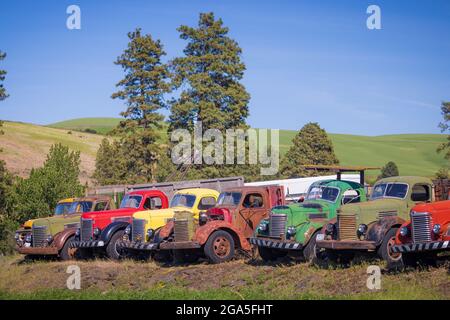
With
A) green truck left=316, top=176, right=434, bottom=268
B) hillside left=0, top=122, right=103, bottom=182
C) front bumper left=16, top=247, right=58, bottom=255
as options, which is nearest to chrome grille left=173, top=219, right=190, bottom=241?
green truck left=316, top=176, right=434, bottom=268

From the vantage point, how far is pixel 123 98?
129 ft

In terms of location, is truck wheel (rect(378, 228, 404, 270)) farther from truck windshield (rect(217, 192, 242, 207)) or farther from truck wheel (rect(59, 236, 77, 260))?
truck wheel (rect(59, 236, 77, 260))

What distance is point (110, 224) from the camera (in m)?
19.5

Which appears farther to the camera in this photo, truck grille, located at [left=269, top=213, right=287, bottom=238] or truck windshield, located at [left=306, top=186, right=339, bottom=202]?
truck windshield, located at [left=306, top=186, right=339, bottom=202]

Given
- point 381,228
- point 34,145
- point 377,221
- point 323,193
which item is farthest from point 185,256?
point 34,145

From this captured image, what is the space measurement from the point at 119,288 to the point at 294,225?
14.7 feet

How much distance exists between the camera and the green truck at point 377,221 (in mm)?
13492

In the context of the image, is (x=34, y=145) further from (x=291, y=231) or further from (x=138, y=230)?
(x=291, y=231)

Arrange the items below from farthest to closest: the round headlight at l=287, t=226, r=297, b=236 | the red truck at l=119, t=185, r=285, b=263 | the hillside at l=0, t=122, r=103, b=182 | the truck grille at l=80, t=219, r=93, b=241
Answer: the hillside at l=0, t=122, r=103, b=182
the truck grille at l=80, t=219, r=93, b=241
the red truck at l=119, t=185, r=285, b=263
the round headlight at l=287, t=226, r=297, b=236

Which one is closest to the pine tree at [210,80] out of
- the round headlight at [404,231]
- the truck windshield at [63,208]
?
the truck windshield at [63,208]

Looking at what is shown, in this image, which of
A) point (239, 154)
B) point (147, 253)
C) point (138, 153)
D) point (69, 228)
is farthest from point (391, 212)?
point (138, 153)

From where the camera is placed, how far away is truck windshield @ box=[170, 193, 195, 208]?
1930 centimetres

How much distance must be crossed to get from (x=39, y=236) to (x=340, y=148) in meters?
68.5
